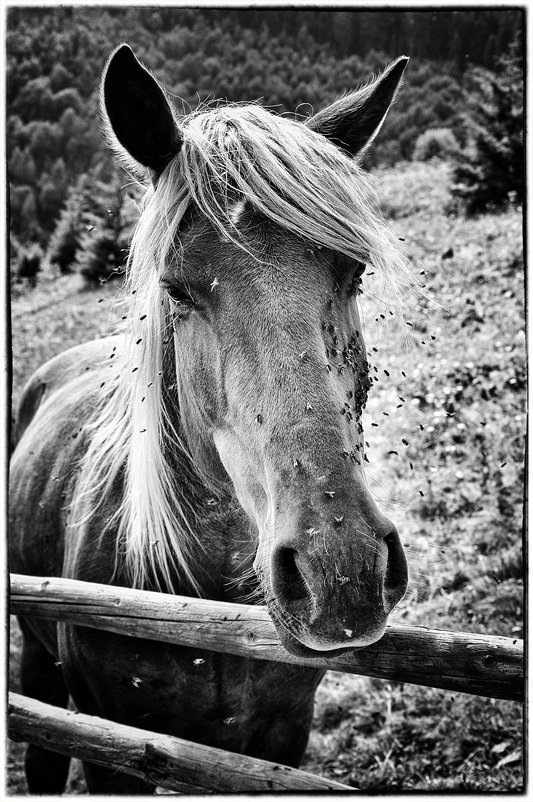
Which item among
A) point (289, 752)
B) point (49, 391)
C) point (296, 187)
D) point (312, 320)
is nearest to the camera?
point (312, 320)

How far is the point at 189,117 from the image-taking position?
250 centimetres

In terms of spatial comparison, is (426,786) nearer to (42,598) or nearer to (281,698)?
(281,698)

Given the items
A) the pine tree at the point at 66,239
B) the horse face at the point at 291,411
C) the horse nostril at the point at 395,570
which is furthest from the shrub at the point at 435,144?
the horse nostril at the point at 395,570

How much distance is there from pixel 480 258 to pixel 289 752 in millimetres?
6778

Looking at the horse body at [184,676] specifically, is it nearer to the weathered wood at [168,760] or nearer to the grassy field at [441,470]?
the weathered wood at [168,760]

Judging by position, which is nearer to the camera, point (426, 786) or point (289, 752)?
point (289, 752)

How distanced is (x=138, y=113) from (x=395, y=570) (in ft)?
5.36

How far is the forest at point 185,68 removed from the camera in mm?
3857

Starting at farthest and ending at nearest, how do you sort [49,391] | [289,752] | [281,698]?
1. [49,391]
2. [289,752]
3. [281,698]

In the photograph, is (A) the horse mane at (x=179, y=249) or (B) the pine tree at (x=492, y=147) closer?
(A) the horse mane at (x=179, y=249)

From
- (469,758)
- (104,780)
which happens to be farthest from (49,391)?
(469,758)

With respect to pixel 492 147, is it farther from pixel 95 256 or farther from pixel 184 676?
pixel 184 676

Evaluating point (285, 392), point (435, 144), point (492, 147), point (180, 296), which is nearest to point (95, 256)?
point (435, 144)

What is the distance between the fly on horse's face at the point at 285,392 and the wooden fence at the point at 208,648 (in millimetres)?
333
